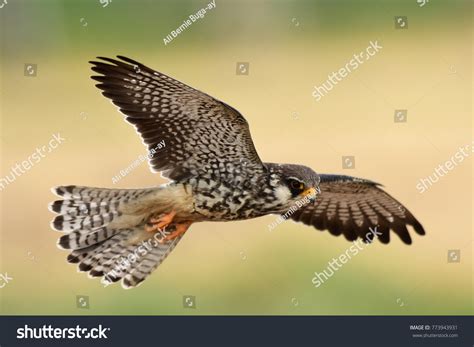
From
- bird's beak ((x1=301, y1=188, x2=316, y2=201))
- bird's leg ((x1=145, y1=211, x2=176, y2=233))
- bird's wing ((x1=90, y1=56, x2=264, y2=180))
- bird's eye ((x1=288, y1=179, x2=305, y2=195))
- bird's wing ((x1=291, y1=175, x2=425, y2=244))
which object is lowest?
bird's wing ((x1=291, y1=175, x2=425, y2=244))

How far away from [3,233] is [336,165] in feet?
16.8

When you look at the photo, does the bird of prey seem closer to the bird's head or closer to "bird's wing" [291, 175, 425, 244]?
the bird's head

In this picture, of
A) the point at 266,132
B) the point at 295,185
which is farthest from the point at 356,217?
the point at 266,132

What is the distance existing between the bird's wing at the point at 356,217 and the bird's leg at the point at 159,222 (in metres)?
1.70

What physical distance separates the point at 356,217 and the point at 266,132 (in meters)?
6.69

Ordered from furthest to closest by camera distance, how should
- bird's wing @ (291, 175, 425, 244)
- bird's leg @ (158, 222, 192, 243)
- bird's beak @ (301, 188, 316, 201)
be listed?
bird's wing @ (291, 175, 425, 244)
bird's leg @ (158, 222, 192, 243)
bird's beak @ (301, 188, 316, 201)

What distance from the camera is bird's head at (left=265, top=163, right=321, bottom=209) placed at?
30.4ft

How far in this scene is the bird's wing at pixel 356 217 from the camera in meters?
10.7

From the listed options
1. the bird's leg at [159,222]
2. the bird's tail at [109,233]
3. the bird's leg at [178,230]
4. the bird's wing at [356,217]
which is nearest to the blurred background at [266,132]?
the bird's wing at [356,217]

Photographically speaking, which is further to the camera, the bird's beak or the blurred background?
the blurred background

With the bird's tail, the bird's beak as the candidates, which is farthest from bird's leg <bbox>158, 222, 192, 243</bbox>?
the bird's beak

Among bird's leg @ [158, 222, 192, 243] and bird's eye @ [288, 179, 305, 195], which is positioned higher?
bird's eye @ [288, 179, 305, 195]

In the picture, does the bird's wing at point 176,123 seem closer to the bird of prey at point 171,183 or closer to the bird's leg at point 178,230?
the bird of prey at point 171,183
